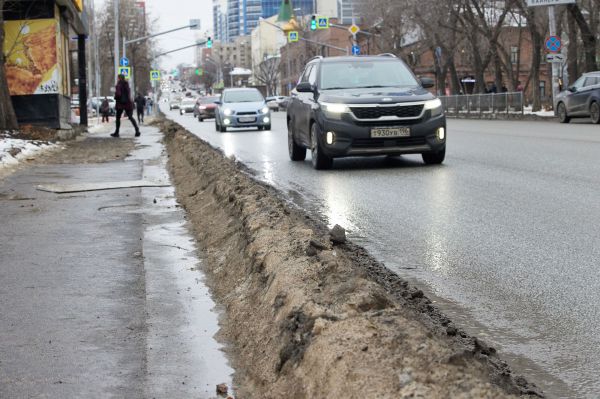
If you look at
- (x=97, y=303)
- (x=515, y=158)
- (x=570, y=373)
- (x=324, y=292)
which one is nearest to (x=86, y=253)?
(x=97, y=303)

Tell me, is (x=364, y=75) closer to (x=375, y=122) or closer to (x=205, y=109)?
(x=375, y=122)

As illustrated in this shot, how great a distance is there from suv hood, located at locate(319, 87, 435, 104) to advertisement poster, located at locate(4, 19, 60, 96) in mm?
16284

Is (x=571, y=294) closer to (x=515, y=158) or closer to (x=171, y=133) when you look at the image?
(x=515, y=158)

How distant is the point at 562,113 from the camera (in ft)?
107

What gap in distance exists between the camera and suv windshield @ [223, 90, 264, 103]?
34562 mm

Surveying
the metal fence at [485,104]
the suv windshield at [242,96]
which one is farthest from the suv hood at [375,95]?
the metal fence at [485,104]

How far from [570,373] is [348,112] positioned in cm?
1035

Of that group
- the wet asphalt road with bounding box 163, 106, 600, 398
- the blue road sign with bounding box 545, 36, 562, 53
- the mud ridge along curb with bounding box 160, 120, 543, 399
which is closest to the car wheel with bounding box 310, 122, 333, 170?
the wet asphalt road with bounding box 163, 106, 600, 398

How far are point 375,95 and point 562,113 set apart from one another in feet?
65.4

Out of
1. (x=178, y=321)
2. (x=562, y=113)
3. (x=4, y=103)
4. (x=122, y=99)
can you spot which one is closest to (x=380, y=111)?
(x=178, y=321)

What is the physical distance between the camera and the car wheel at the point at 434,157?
14333mm

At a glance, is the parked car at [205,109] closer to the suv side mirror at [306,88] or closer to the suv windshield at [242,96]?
the suv windshield at [242,96]

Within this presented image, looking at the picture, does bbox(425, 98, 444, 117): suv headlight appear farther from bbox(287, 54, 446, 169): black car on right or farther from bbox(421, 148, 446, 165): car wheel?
bbox(421, 148, 446, 165): car wheel

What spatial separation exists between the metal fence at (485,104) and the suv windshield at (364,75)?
24.8 meters
